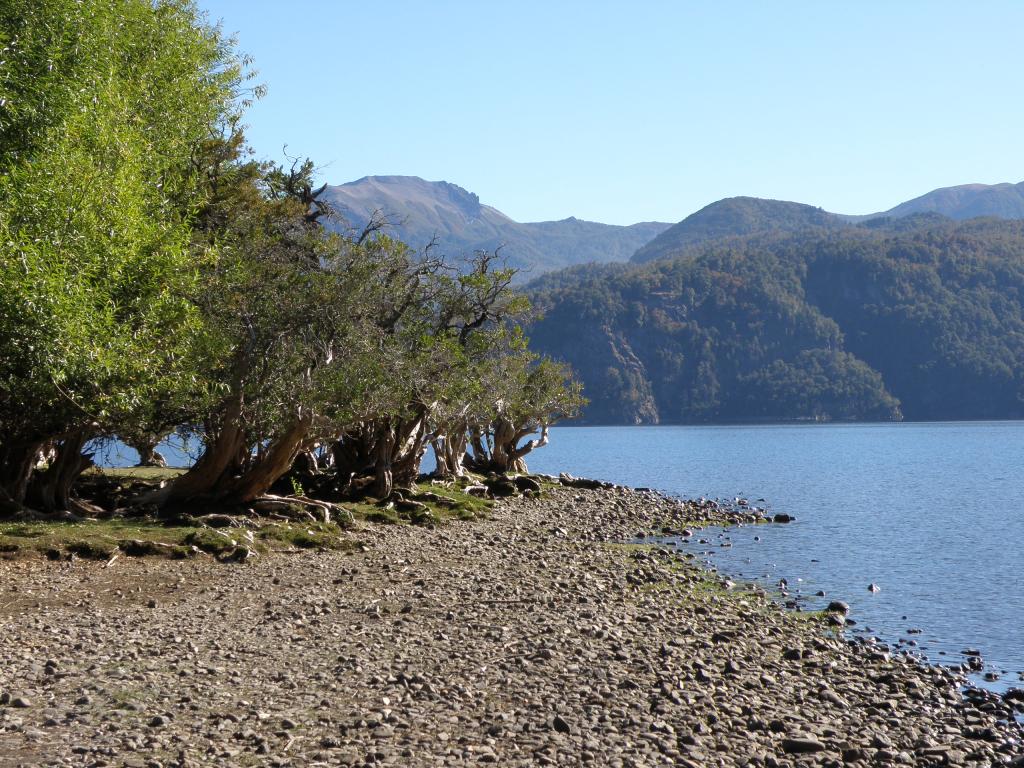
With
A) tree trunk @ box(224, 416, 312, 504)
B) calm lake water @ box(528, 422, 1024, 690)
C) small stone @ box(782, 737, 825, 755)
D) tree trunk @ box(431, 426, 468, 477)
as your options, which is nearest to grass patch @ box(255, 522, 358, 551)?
tree trunk @ box(224, 416, 312, 504)

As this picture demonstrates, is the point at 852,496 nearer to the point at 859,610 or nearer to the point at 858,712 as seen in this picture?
the point at 859,610

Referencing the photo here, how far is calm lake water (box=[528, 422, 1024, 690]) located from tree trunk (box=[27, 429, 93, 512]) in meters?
17.2

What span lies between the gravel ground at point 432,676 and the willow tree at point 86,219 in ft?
11.9

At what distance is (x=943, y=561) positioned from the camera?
106 ft

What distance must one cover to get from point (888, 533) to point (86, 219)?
33.6 m

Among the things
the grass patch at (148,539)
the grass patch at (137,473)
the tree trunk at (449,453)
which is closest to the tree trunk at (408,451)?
the tree trunk at (449,453)

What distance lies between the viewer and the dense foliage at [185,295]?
1599 cm

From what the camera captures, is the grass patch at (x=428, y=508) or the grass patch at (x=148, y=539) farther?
A: the grass patch at (x=428, y=508)

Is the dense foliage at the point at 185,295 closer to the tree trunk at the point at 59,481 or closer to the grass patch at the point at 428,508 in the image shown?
the tree trunk at the point at 59,481

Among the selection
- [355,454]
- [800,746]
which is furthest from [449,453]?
[800,746]

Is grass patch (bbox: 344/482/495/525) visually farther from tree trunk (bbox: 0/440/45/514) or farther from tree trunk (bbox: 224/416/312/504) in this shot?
tree trunk (bbox: 0/440/45/514)

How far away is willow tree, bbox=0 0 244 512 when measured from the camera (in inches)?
605

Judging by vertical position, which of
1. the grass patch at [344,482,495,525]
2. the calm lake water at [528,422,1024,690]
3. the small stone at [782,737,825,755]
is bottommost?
the calm lake water at [528,422,1024,690]

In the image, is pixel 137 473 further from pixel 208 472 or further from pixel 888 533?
pixel 888 533
